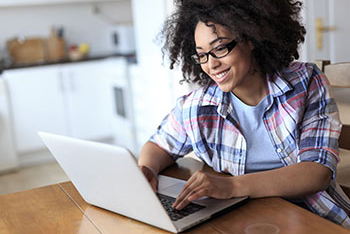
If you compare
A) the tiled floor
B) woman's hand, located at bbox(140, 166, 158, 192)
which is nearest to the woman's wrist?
woman's hand, located at bbox(140, 166, 158, 192)

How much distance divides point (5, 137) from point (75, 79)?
848mm

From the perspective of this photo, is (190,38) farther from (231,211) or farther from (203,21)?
(231,211)

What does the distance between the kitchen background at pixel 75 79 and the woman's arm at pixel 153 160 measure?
208 cm

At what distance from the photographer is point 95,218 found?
123 centimetres

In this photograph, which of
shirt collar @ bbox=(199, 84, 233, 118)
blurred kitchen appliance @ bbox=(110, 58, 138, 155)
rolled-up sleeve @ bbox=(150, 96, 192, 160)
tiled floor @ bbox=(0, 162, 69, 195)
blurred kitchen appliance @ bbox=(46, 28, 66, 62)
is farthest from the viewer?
blurred kitchen appliance @ bbox=(46, 28, 66, 62)

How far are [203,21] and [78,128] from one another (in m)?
3.56

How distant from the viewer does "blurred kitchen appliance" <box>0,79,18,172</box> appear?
172 inches

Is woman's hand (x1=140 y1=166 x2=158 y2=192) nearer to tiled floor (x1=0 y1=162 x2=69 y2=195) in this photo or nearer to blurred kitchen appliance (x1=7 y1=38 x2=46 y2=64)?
tiled floor (x1=0 y1=162 x2=69 y2=195)

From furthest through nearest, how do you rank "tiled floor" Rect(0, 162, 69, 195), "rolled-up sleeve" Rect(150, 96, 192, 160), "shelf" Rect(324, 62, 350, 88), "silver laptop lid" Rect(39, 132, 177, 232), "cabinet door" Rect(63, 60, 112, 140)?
"cabinet door" Rect(63, 60, 112, 140), "tiled floor" Rect(0, 162, 69, 195), "shelf" Rect(324, 62, 350, 88), "rolled-up sleeve" Rect(150, 96, 192, 160), "silver laptop lid" Rect(39, 132, 177, 232)

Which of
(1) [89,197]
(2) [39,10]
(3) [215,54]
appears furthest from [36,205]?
(2) [39,10]

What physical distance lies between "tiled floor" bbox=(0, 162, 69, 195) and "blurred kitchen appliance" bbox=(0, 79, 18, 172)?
0.32ft

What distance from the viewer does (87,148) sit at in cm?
113

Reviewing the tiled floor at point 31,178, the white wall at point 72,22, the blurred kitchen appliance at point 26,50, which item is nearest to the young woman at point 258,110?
the tiled floor at point 31,178

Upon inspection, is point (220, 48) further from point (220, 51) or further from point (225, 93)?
point (225, 93)
